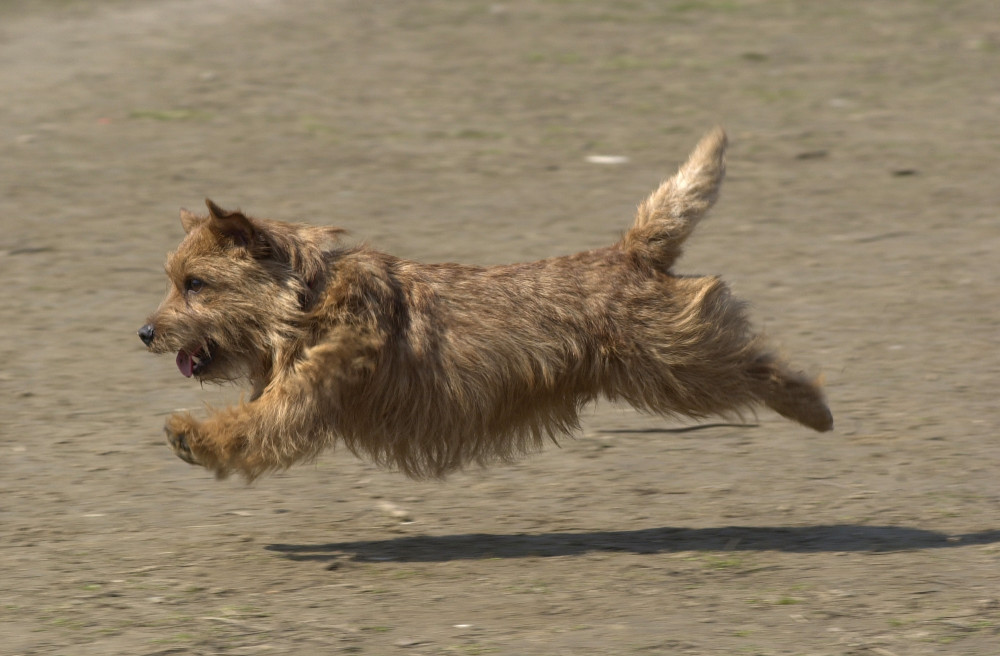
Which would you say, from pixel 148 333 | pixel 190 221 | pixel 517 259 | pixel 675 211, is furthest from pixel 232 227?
pixel 517 259

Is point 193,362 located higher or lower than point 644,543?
higher

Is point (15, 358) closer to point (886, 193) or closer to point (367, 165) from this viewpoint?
point (367, 165)

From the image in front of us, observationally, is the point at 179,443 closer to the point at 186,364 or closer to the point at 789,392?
the point at 186,364

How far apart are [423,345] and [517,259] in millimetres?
3718

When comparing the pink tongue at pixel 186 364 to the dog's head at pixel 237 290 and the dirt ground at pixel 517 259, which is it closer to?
the dog's head at pixel 237 290

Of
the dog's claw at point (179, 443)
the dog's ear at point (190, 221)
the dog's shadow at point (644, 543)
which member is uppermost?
the dog's ear at point (190, 221)

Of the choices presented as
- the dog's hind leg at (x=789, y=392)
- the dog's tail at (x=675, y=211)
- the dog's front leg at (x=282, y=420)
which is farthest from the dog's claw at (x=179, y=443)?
the dog's hind leg at (x=789, y=392)

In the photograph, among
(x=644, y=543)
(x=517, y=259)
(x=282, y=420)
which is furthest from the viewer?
(x=517, y=259)

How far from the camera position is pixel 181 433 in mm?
5516

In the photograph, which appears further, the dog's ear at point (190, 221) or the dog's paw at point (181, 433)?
the dog's ear at point (190, 221)

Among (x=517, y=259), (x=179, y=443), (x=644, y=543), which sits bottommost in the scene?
(x=644, y=543)

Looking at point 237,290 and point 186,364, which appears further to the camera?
point 186,364

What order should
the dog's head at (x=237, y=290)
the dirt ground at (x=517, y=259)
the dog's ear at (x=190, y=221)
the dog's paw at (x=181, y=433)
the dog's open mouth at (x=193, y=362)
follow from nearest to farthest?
the dirt ground at (x=517, y=259)
the dog's paw at (x=181, y=433)
the dog's head at (x=237, y=290)
the dog's open mouth at (x=193, y=362)
the dog's ear at (x=190, y=221)

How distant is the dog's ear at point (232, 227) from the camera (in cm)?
561
